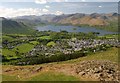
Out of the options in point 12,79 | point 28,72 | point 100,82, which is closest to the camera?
point 100,82

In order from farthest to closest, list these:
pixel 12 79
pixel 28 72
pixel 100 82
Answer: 1. pixel 28 72
2. pixel 12 79
3. pixel 100 82

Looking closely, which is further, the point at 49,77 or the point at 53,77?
the point at 49,77

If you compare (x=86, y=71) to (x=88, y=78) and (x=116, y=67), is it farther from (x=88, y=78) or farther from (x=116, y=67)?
(x=116, y=67)

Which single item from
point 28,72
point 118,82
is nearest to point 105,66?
point 118,82

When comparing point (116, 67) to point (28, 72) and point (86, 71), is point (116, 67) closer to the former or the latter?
point (86, 71)

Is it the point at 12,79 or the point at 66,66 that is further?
the point at 66,66

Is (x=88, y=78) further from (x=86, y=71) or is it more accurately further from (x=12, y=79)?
(x=12, y=79)

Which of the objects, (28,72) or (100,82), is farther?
(28,72)

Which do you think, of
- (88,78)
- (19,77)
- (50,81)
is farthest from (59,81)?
(19,77)
